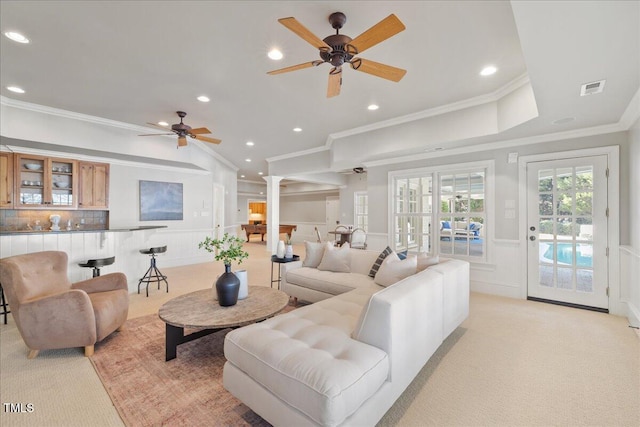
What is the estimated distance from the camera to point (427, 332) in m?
2.04

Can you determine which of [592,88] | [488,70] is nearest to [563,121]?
[592,88]

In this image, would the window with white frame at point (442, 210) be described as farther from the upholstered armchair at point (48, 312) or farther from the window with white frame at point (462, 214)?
the upholstered armchair at point (48, 312)

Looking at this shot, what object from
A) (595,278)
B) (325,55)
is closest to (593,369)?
(595,278)

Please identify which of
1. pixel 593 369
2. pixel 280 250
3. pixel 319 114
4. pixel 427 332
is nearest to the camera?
pixel 427 332

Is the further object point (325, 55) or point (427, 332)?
point (325, 55)

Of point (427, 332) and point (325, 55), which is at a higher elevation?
point (325, 55)

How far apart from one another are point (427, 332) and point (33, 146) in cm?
663

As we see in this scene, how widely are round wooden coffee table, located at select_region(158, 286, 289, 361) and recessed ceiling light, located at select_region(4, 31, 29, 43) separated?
2846mm

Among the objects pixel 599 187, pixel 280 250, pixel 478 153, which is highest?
pixel 478 153

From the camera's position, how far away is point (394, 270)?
2.96 metres

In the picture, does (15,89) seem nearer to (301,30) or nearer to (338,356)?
(301,30)

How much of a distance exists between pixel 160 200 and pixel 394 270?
5.74m

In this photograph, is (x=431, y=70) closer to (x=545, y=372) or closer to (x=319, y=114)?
(x=319, y=114)

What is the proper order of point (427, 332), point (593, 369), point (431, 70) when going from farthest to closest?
point (431, 70) → point (593, 369) → point (427, 332)
